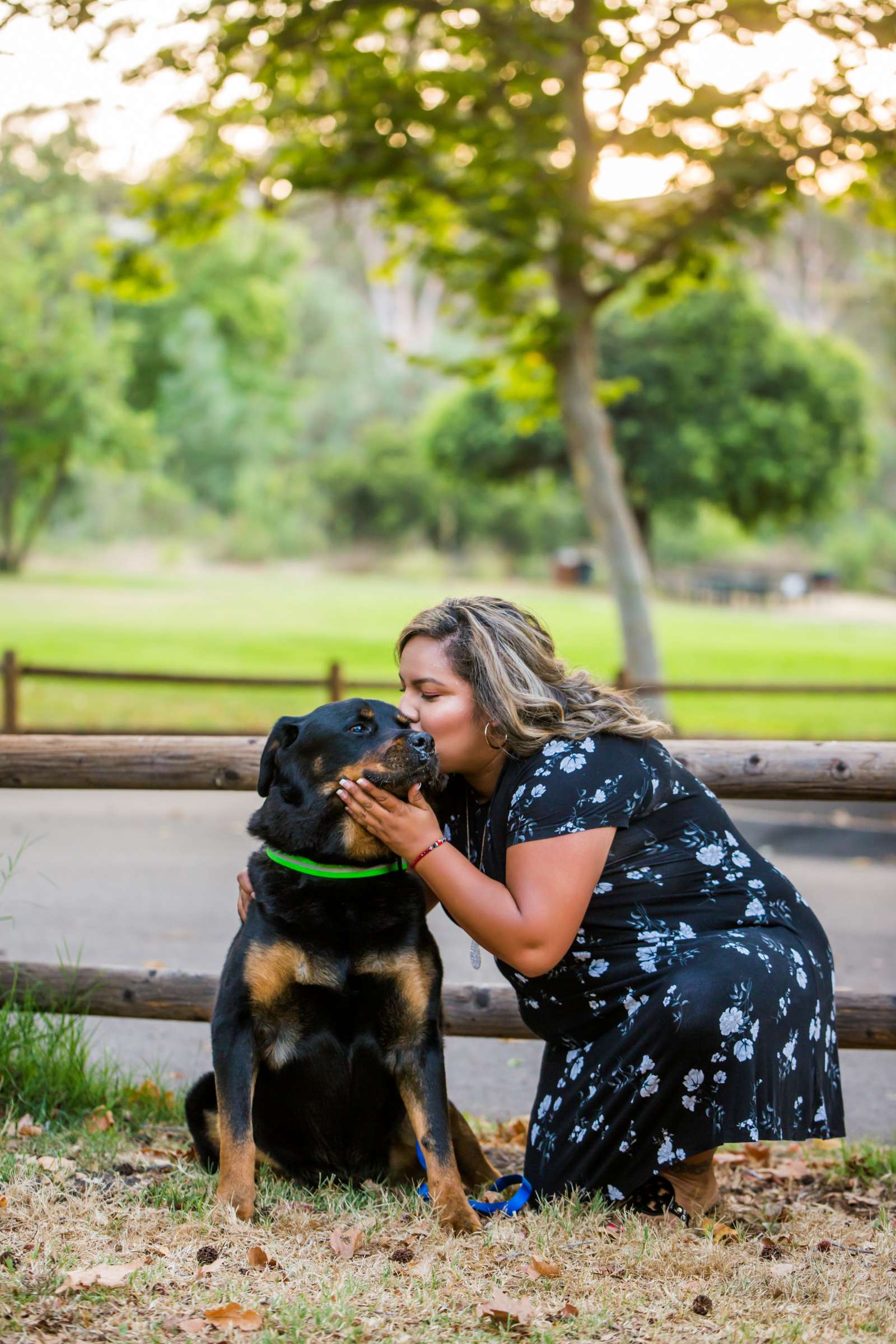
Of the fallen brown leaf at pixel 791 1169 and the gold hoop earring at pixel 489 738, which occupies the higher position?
the gold hoop earring at pixel 489 738

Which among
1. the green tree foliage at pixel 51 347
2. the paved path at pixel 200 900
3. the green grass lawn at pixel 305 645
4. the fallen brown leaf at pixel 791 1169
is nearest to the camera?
the fallen brown leaf at pixel 791 1169

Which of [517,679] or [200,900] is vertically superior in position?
[517,679]

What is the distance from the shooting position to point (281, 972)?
11.3ft

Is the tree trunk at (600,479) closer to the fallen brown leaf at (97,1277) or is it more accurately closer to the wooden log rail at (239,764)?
the wooden log rail at (239,764)

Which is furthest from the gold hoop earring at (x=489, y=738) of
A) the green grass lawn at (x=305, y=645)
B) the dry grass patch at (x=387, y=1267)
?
the green grass lawn at (x=305, y=645)

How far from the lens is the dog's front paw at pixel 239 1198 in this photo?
11.1 ft

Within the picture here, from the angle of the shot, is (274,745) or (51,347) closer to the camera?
(274,745)

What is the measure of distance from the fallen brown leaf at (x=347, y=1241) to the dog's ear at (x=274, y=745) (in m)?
1.18

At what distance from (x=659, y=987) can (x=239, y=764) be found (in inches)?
66.9

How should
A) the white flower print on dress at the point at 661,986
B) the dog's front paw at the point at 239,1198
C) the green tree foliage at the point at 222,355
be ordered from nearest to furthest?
the dog's front paw at the point at 239,1198 → the white flower print on dress at the point at 661,986 → the green tree foliage at the point at 222,355

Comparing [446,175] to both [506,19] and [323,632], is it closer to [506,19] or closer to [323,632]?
[506,19]

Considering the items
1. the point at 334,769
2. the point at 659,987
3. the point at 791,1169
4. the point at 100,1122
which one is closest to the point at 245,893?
the point at 334,769

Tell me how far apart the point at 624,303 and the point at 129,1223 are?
114 feet

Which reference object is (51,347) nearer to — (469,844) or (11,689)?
(11,689)
